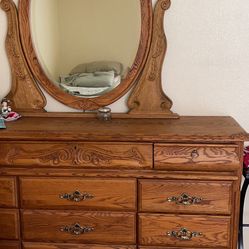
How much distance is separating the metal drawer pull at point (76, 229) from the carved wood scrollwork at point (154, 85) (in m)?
0.65

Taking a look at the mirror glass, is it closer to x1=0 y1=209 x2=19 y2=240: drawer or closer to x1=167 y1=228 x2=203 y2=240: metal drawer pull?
x1=0 y1=209 x2=19 y2=240: drawer

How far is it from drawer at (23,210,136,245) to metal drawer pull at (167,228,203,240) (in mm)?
183

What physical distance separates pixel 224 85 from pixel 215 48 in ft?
0.66

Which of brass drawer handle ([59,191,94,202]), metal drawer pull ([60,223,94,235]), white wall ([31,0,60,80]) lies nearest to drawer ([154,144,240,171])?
brass drawer handle ([59,191,94,202])

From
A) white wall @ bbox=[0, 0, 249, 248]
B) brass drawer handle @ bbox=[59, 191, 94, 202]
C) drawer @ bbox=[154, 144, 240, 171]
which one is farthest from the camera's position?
white wall @ bbox=[0, 0, 249, 248]

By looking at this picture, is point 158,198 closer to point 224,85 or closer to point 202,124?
point 202,124

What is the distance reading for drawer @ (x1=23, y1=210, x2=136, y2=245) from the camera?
1.86m

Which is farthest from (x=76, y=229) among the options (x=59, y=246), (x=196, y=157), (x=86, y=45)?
(x=86, y=45)

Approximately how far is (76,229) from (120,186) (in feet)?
1.01

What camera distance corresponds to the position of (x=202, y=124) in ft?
6.50

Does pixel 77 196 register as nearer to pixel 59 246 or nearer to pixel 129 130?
pixel 59 246

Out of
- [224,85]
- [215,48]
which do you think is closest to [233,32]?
[215,48]

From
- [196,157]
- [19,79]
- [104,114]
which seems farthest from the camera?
[19,79]

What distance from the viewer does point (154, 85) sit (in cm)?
212
